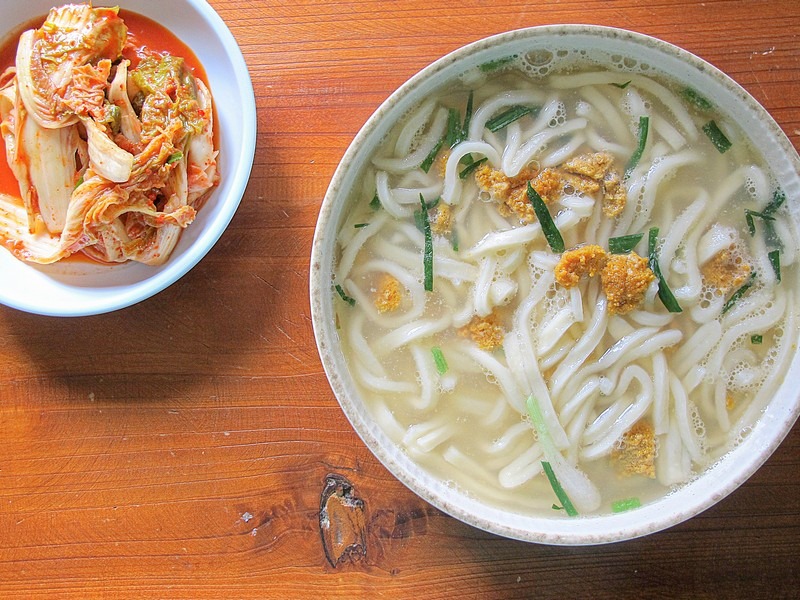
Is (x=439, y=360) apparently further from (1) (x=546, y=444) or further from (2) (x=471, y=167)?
(2) (x=471, y=167)

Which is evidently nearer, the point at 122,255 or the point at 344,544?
the point at 122,255

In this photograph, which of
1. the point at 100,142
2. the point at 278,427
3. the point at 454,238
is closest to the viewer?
the point at 100,142

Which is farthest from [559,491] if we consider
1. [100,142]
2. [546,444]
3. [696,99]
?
[100,142]

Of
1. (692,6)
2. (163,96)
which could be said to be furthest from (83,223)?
(692,6)

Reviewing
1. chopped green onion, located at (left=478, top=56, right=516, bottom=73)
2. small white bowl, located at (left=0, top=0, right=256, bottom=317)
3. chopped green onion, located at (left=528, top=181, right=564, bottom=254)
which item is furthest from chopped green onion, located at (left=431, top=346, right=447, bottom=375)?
chopped green onion, located at (left=478, top=56, right=516, bottom=73)

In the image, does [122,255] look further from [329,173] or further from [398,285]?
[398,285]

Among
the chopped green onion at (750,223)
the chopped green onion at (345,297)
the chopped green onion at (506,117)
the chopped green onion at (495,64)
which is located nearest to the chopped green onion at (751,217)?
the chopped green onion at (750,223)
